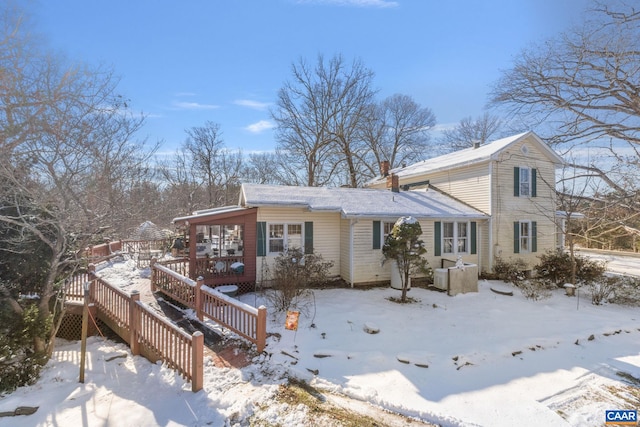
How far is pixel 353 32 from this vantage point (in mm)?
11664

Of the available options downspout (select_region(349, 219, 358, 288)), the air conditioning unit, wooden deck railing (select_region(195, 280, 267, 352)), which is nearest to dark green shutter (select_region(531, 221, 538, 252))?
the air conditioning unit

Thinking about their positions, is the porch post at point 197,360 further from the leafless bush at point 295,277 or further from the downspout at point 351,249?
the downspout at point 351,249

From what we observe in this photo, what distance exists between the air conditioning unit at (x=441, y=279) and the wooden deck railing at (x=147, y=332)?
333 inches

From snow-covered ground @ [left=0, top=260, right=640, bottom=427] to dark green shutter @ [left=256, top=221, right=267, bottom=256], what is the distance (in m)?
3.21

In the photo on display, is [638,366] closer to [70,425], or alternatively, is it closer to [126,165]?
[70,425]

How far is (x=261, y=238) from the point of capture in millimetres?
10219

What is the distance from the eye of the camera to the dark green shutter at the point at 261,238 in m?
10.2

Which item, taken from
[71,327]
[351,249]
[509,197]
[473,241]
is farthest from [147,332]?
[509,197]

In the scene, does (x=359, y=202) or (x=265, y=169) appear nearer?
(x=359, y=202)

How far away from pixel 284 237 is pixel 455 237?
288 inches

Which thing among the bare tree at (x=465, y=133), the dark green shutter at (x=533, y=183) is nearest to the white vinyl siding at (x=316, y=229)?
the dark green shutter at (x=533, y=183)

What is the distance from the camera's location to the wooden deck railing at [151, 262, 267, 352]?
572 cm

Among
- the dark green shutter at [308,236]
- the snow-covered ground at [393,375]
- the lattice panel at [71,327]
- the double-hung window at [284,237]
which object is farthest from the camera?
the dark green shutter at [308,236]

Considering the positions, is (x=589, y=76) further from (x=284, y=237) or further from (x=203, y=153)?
(x=203, y=153)
